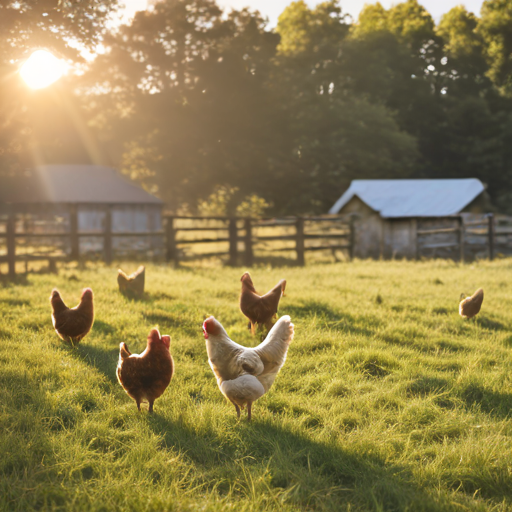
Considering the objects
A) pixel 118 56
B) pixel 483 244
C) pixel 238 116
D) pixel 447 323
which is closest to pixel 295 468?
pixel 447 323

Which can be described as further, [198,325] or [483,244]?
[483,244]

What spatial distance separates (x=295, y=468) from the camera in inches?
132

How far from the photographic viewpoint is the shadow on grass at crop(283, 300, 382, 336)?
22.5ft

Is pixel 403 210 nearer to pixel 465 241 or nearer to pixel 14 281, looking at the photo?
pixel 465 241

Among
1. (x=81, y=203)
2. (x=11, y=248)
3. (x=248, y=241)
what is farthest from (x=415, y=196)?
(x=11, y=248)

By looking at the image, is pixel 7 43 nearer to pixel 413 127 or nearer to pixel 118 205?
pixel 118 205

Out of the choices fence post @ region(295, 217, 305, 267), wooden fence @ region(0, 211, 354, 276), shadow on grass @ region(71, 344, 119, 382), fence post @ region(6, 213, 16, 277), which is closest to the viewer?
shadow on grass @ region(71, 344, 119, 382)

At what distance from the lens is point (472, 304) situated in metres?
7.31

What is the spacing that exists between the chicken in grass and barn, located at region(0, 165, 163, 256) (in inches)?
867

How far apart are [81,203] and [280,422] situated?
25.5m

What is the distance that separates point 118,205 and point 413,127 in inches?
1029

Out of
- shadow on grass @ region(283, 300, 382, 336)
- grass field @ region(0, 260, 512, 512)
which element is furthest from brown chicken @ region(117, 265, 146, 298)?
shadow on grass @ region(283, 300, 382, 336)

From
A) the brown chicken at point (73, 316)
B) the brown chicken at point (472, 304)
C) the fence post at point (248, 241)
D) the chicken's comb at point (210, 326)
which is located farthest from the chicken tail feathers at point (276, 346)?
the fence post at point (248, 241)

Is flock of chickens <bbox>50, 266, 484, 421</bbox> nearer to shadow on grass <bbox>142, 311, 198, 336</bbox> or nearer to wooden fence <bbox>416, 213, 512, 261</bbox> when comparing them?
shadow on grass <bbox>142, 311, 198, 336</bbox>
